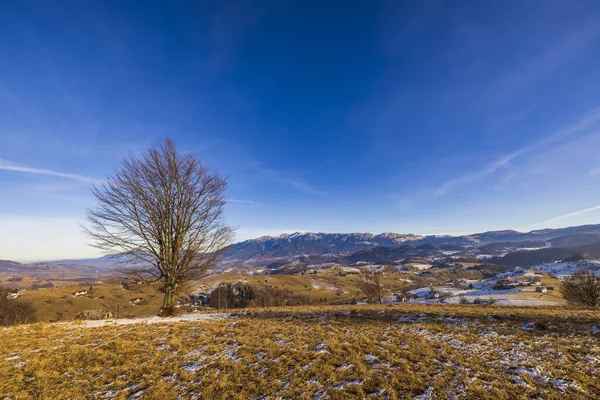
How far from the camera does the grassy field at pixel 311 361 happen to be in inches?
240

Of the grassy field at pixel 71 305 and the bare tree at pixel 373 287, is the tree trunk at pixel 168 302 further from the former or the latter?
the grassy field at pixel 71 305

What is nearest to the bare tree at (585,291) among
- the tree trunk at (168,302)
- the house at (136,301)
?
the tree trunk at (168,302)

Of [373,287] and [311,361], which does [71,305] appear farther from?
[311,361]

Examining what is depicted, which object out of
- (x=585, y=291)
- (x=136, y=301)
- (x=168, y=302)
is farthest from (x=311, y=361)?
(x=136, y=301)

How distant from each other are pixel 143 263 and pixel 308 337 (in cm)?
1292

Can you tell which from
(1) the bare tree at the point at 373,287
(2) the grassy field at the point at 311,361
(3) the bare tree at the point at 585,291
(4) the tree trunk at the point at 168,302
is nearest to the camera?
(2) the grassy field at the point at 311,361

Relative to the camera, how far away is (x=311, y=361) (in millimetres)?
7750

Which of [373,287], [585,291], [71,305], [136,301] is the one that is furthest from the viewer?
[136,301]

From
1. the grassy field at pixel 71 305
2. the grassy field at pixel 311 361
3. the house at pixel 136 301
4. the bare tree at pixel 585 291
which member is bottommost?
the house at pixel 136 301

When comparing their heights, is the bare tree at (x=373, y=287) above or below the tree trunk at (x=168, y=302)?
below

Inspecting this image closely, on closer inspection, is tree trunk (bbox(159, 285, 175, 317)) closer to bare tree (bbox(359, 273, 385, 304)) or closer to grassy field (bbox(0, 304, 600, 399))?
grassy field (bbox(0, 304, 600, 399))

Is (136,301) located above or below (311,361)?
below

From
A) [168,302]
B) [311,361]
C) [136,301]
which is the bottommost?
[136,301]

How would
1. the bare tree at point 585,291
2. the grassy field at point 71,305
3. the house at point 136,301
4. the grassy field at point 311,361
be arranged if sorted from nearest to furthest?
1. the grassy field at point 311,361
2. the bare tree at point 585,291
3. the grassy field at point 71,305
4. the house at point 136,301
